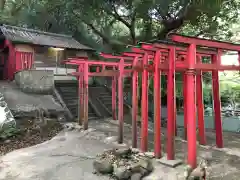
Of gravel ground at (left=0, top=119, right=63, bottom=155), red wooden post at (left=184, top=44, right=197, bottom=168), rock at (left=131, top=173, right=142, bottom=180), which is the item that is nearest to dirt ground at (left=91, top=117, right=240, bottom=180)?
red wooden post at (left=184, top=44, right=197, bottom=168)

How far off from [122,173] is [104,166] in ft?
1.86

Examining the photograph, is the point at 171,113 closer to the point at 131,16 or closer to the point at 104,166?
the point at 104,166

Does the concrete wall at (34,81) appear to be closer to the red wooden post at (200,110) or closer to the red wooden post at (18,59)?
the red wooden post at (18,59)

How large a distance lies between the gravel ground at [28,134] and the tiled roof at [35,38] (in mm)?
7407

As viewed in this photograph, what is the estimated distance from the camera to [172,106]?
663 centimetres

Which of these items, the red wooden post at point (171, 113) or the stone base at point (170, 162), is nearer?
the stone base at point (170, 162)

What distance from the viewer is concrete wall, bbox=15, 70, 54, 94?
43.8ft

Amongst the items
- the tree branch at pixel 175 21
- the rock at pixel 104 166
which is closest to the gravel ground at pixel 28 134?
the rock at pixel 104 166

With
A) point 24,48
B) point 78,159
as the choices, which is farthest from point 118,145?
point 24,48

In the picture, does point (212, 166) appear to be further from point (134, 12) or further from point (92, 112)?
point (134, 12)

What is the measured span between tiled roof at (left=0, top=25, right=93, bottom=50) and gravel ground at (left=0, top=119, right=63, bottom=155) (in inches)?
292

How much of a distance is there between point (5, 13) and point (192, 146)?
23144mm

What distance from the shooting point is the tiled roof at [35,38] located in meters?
16.3

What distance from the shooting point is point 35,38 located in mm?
17625
